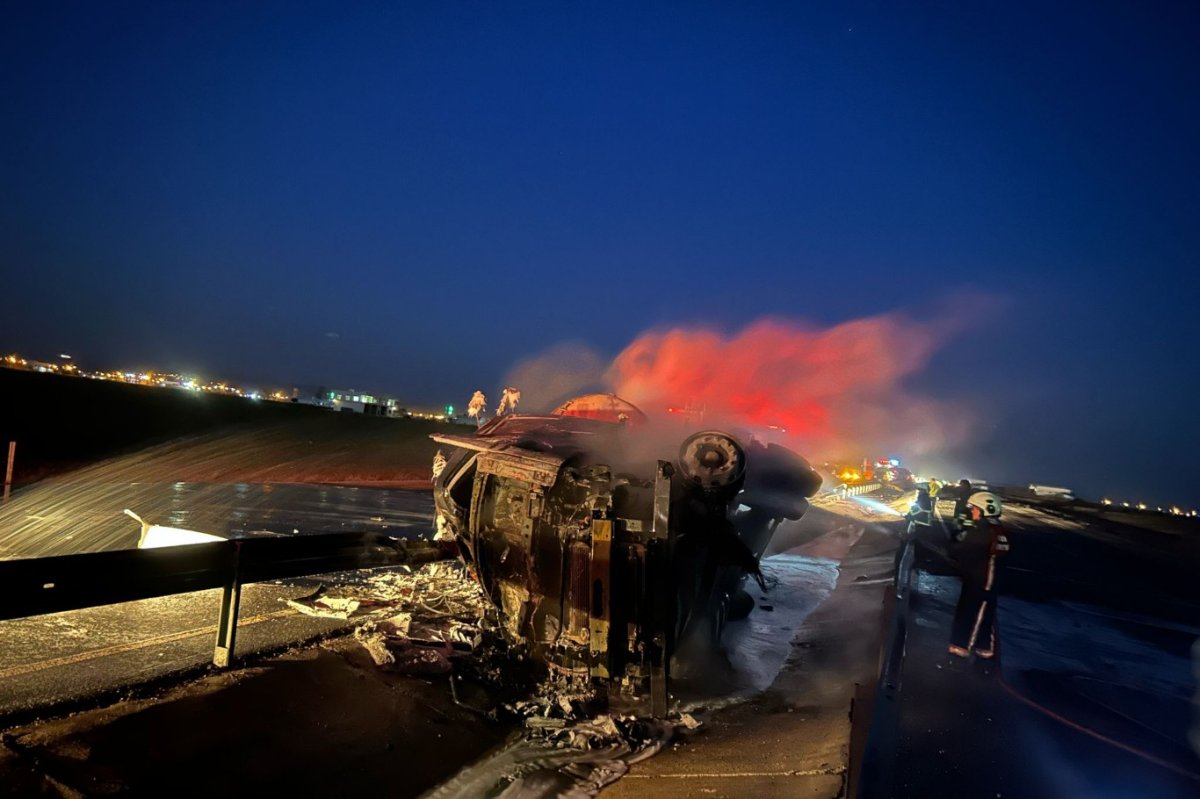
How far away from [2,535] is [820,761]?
35.0 ft

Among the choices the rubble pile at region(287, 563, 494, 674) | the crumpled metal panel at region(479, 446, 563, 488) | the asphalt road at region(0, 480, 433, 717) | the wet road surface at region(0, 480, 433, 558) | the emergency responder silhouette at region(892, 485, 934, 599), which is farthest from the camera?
the wet road surface at region(0, 480, 433, 558)

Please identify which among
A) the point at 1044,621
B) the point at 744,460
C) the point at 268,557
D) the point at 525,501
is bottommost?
the point at 1044,621

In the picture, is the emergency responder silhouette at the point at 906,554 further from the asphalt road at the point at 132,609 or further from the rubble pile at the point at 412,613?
the asphalt road at the point at 132,609

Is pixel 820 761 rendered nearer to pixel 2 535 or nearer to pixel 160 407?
pixel 2 535

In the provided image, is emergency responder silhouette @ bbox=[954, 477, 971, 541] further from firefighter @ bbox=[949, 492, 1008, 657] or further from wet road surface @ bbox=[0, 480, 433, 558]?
wet road surface @ bbox=[0, 480, 433, 558]

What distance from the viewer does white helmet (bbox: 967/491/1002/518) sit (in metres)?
6.87

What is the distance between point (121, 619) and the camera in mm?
5398

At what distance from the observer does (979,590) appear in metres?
6.49

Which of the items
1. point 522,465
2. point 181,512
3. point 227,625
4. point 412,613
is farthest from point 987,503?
point 181,512

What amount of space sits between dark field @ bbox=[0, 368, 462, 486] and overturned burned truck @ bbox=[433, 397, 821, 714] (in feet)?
49.2

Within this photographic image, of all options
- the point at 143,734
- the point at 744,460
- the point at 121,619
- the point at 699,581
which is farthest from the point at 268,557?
the point at 744,460

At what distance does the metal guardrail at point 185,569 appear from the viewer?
3.56m

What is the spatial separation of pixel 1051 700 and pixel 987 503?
7.04ft

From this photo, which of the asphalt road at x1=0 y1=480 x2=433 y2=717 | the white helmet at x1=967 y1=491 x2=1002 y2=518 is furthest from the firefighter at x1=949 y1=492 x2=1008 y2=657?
the asphalt road at x1=0 y1=480 x2=433 y2=717
